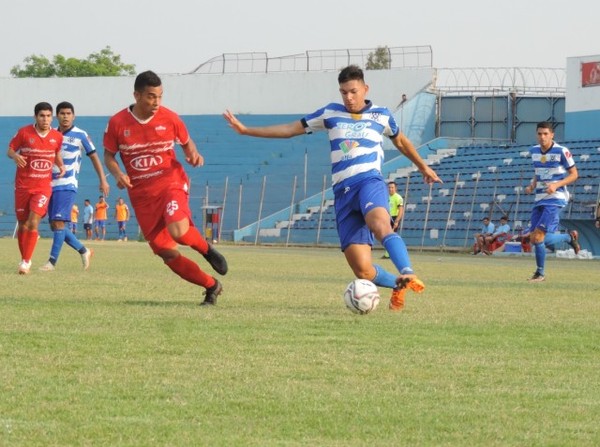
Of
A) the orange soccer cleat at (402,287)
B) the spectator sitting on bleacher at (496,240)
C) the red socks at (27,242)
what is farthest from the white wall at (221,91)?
the orange soccer cleat at (402,287)

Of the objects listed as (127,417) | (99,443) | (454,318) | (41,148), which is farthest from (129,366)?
(41,148)

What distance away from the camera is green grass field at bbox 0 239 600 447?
5.26 m

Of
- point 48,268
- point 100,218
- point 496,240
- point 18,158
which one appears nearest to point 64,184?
point 48,268

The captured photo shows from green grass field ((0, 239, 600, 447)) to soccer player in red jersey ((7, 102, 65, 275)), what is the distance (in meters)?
4.14

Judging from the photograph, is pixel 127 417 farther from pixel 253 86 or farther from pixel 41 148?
pixel 253 86

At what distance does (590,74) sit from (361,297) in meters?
38.3

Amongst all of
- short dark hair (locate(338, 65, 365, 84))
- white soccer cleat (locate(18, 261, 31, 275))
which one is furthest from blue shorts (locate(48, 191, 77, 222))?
short dark hair (locate(338, 65, 365, 84))

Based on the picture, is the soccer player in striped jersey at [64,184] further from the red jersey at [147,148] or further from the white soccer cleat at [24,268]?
the red jersey at [147,148]

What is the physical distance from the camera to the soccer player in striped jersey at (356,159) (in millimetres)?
11133

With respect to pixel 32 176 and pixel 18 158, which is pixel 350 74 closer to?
pixel 18 158

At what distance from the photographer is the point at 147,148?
38.7ft

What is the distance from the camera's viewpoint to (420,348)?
8164mm

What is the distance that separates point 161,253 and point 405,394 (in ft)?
19.1

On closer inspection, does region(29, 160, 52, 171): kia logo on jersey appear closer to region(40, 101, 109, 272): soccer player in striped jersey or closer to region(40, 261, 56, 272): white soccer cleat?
region(40, 101, 109, 272): soccer player in striped jersey
